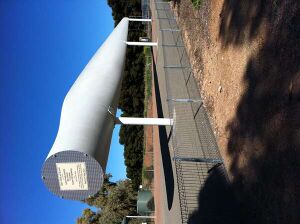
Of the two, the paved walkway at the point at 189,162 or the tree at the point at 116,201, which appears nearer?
the paved walkway at the point at 189,162

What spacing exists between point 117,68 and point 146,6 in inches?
714

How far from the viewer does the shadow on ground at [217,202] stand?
7.44 metres

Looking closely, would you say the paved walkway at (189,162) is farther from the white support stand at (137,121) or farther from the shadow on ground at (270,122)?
the shadow on ground at (270,122)

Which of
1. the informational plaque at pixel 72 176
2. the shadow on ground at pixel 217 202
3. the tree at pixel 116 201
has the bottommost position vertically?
the tree at pixel 116 201

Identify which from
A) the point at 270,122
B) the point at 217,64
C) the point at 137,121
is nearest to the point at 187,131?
the point at 217,64

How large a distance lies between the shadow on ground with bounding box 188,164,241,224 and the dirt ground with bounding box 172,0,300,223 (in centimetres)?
34

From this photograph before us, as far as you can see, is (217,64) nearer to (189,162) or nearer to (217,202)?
(189,162)

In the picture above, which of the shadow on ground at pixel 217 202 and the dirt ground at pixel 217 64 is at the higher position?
the dirt ground at pixel 217 64

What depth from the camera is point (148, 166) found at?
19.5 metres

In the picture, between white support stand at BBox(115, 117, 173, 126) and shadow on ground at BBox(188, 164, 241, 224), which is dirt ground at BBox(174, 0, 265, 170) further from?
white support stand at BBox(115, 117, 173, 126)

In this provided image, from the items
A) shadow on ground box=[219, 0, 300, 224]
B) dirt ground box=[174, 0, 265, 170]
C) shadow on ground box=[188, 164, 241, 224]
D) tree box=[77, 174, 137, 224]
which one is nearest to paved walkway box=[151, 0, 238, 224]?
shadow on ground box=[188, 164, 241, 224]

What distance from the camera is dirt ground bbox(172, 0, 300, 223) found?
561 cm

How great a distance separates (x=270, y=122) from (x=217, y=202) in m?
2.80

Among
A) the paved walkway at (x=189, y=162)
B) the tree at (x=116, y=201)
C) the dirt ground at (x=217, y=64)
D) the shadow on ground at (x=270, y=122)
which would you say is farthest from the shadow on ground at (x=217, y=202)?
the tree at (x=116, y=201)
